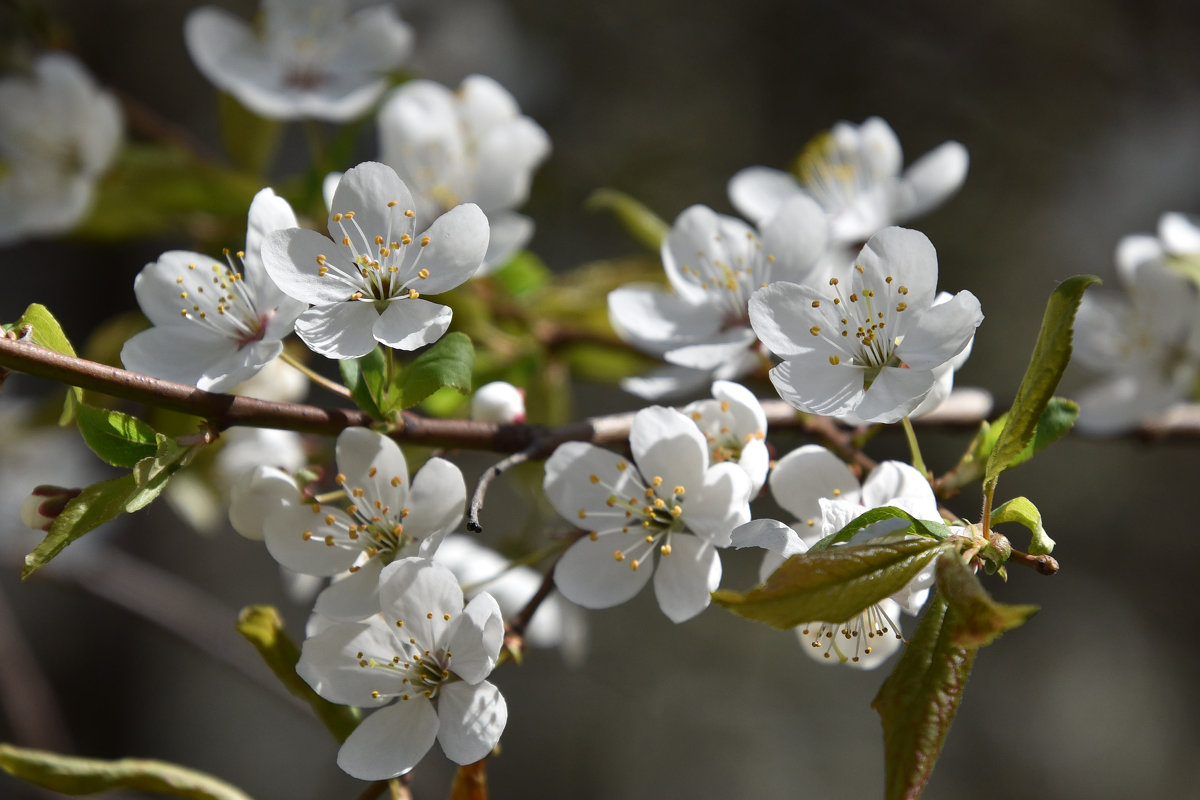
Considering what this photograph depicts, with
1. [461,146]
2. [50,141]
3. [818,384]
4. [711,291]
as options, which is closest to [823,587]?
[818,384]

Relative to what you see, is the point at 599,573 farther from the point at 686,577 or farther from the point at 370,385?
the point at 370,385

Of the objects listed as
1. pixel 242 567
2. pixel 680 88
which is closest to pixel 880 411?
pixel 680 88

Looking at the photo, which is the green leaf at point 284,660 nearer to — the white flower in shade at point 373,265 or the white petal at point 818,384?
the white flower in shade at point 373,265

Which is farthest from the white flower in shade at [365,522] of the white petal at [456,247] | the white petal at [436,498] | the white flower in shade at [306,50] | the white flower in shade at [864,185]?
the white flower in shade at [306,50]

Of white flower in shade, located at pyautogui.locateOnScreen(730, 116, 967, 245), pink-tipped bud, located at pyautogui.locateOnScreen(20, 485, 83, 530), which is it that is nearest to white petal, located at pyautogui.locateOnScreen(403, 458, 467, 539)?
pink-tipped bud, located at pyautogui.locateOnScreen(20, 485, 83, 530)

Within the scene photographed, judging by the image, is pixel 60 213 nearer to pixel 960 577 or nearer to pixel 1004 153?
pixel 960 577

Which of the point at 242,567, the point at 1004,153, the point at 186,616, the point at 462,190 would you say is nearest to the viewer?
the point at 462,190

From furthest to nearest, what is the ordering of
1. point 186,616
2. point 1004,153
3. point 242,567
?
point 242,567 → point 1004,153 → point 186,616
